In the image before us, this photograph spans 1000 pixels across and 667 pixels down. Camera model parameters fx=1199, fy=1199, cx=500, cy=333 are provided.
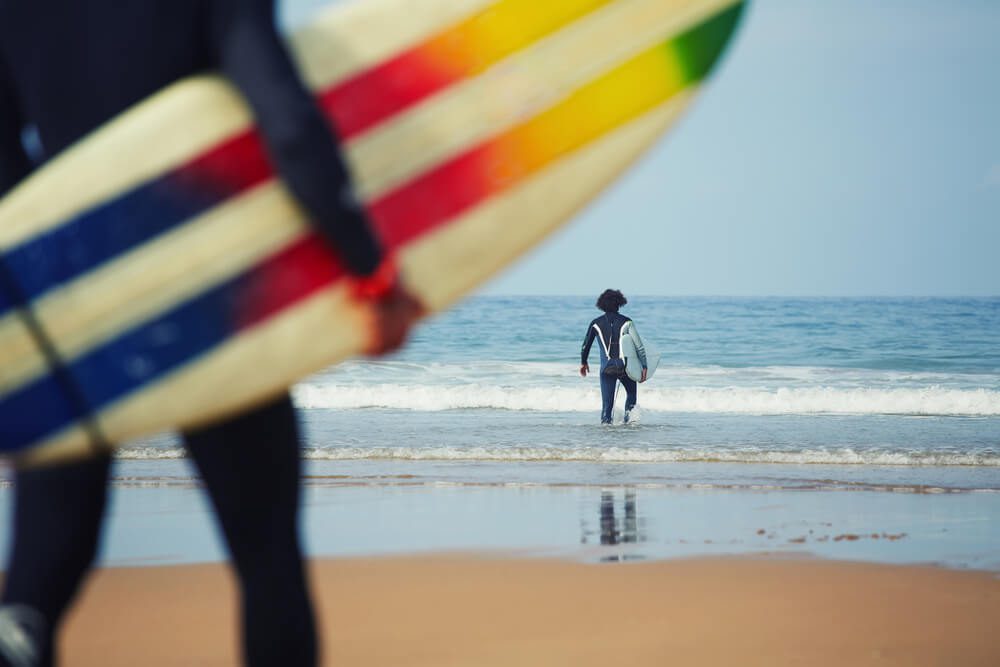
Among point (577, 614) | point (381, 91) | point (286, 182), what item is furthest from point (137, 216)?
point (577, 614)

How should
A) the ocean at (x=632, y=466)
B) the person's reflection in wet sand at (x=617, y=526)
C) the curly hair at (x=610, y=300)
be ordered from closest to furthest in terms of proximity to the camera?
the person's reflection in wet sand at (x=617, y=526) < the ocean at (x=632, y=466) < the curly hair at (x=610, y=300)

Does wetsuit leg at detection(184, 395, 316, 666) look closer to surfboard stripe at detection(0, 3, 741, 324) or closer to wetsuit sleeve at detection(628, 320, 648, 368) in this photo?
surfboard stripe at detection(0, 3, 741, 324)

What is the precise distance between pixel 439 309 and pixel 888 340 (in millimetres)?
30110

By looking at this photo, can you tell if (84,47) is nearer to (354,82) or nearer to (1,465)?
(354,82)

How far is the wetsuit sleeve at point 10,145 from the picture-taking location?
1636 millimetres

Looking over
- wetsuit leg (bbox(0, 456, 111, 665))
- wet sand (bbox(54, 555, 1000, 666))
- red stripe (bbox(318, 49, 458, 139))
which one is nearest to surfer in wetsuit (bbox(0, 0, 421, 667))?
wetsuit leg (bbox(0, 456, 111, 665))

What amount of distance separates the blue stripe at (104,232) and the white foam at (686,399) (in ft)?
51.2

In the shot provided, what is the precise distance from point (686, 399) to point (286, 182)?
1696 centimetres

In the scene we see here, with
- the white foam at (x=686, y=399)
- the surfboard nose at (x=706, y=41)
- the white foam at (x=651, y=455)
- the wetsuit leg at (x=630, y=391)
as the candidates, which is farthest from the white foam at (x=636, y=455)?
the surfboard nose at (x=706, y=41)

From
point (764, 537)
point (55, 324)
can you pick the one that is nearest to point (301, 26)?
point (55, 324)

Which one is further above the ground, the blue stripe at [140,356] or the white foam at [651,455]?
the blue stripe at [140,356]

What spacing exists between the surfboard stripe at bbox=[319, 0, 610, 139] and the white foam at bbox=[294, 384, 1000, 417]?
15236 mm

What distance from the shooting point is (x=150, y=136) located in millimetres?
1677

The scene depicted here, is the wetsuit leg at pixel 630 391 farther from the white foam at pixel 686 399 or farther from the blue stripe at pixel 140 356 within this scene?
the blue stripe at pixel 140 356
